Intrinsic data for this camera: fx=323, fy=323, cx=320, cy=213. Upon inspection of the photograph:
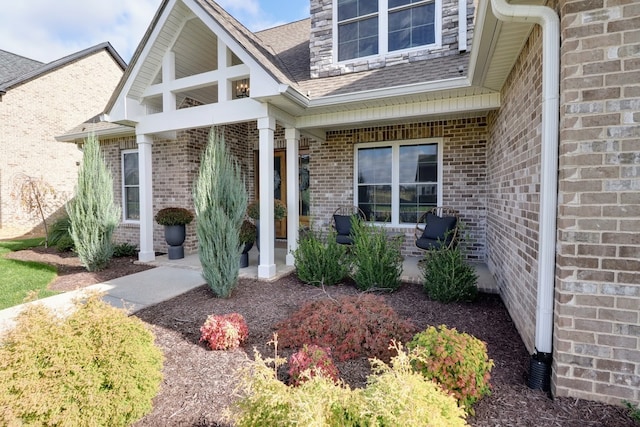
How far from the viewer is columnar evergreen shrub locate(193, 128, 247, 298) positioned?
4.23m

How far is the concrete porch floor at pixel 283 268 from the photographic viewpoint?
15.0 feet

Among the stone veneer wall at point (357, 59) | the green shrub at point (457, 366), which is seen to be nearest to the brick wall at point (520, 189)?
the green shrub at point (457, 366)

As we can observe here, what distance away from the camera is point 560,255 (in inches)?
82.7

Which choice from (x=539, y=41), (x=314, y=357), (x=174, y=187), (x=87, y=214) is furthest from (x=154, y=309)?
(x=539, y=41)

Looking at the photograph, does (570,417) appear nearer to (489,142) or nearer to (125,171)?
(489,142)

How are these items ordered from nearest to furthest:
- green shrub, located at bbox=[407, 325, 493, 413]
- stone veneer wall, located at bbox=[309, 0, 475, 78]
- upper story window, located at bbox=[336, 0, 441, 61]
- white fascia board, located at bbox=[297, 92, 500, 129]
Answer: green shrub, located at bbox=[407, 325, 493, 413] < white fascia board, located at bbox=[297, 92, 500, 129] < stone veneer wall, located at bbox=[309, 0, 475, 78] < upper story window, located at bbox=[336, 0, 441, 61]

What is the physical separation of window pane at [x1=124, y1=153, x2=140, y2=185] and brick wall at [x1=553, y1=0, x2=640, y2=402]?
861 cm

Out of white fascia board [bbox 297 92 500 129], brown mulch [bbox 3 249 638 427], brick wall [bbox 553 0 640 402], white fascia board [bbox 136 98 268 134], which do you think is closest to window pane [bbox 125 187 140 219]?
white fascia board [bbox 136 98 268 134]

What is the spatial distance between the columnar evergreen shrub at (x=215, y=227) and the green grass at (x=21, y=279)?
1902 mm

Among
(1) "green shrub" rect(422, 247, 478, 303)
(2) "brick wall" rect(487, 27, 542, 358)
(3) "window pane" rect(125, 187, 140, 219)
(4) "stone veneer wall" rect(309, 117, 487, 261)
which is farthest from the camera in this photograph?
(3) "window pane" rect(125, 187, 140, 219)

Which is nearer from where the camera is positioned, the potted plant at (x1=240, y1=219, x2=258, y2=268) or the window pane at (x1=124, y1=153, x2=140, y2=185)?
the potted plant at (x1=240, y1=219, x2=258, y2=268)

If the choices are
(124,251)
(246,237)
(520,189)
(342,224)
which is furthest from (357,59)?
(124,251)

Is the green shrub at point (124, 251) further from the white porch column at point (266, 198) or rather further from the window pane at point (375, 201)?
the window pane at point (375, 201)

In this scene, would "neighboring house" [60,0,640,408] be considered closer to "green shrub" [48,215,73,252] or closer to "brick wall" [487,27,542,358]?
"brick wall" [487,27,542,358]
